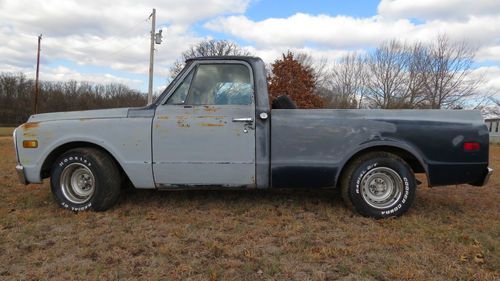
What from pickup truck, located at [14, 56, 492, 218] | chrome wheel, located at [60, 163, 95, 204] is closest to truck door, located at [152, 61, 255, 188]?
pickup truck, located at [14, 56, 492, 218]

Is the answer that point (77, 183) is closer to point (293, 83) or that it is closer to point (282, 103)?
point (282, 103)

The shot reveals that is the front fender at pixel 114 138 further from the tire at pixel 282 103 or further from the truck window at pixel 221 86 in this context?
the tire at pixel 282 103

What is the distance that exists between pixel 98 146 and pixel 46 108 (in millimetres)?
67683

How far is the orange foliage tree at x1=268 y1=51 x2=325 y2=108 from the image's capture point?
32531mm

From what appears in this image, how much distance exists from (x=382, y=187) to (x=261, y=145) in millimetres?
1492

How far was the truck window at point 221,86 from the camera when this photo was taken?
473 cm


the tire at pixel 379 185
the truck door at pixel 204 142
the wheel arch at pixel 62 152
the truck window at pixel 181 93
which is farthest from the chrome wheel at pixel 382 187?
the wheel arch at pixel 62 152

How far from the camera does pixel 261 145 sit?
459cm

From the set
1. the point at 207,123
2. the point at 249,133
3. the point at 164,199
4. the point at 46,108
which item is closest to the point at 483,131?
the point at 249,133

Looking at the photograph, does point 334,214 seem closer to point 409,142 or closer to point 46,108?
point 409,142

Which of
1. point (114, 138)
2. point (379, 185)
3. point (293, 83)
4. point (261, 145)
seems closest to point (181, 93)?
point (114, 138)

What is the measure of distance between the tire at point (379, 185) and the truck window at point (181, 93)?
2092 millimetres

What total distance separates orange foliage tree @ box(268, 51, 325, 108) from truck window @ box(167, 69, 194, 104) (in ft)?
90.8

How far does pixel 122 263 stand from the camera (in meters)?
3.31
